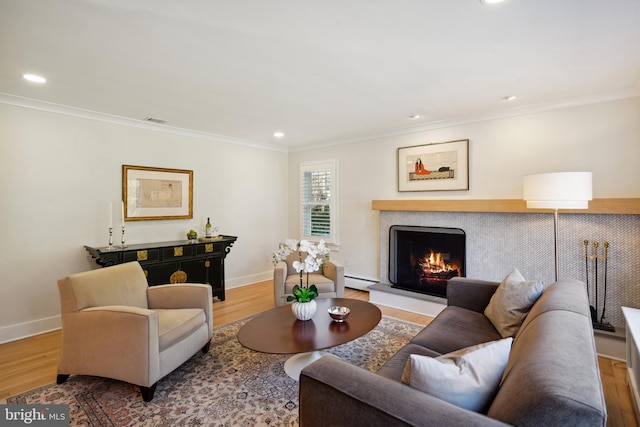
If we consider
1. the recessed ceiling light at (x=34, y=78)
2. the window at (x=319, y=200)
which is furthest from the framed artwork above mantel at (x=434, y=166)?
the recessed ceiling light at (x=34, y=78)

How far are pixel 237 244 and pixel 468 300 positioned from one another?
3619mm

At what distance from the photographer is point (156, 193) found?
13.8ft

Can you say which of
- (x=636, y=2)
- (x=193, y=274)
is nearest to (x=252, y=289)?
(x=193, y=274)

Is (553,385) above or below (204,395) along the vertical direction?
above

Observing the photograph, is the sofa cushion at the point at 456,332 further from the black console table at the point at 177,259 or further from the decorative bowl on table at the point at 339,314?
the black console table at the point at 177,259

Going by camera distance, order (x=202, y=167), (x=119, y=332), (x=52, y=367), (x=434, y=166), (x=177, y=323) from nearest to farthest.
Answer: (x=119, y=332) < (x=177, y=323) < (x=52, y=367) < (x=434, y=166) < (x=202, y=167)

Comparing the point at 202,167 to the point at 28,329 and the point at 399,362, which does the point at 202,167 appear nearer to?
the point at 28,329

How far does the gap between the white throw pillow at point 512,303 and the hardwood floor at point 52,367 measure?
79 cm

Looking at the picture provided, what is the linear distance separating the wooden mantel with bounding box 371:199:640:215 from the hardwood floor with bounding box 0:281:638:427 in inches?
52.3

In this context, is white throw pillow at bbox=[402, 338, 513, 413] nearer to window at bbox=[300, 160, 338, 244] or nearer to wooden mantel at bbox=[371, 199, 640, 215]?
wooden mantel at bbox=[371, 199, 640, 215]

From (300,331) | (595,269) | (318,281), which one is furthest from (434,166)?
(300,331)

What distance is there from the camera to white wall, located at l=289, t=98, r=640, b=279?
3.02 meters

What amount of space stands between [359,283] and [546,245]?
250 centimetres

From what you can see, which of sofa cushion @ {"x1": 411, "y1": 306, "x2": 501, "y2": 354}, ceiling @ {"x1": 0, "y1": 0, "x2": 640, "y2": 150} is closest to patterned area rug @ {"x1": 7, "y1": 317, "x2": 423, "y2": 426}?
sofa cushion @ {"x1": 411, "y1": 306, "x2": 501, "y2": 354}
